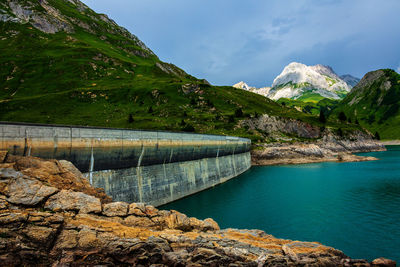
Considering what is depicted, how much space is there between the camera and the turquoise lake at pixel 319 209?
862 inches

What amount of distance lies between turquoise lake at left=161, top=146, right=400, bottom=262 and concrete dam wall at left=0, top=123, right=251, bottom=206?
347cm

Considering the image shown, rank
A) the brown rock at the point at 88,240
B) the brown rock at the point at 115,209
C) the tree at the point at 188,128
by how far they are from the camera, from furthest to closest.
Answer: the tree at the point at 188,128 → the brown rock at the point at 115,209 → the brown rock at the point at 88,240

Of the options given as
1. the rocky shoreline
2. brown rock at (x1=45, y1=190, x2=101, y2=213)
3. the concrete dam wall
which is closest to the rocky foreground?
brown rock at (x1=45, y1=190, x2=101, y2=213)

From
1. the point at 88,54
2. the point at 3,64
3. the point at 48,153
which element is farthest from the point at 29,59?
the point at 48,153

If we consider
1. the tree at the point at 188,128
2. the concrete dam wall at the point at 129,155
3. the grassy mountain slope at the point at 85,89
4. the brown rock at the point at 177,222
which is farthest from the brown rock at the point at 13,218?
the grassy mountain slope at the point at 85,89

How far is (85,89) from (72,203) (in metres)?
112

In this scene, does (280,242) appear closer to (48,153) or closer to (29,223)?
(29,223)

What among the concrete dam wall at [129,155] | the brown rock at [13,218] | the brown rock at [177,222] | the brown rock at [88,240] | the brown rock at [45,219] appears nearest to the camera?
the brown rock at [13,218]

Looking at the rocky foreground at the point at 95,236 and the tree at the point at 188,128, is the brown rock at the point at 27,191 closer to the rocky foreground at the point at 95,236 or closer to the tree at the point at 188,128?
the rocky foreground at the point at 95,236

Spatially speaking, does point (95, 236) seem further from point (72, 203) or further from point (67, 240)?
point (72, 203)

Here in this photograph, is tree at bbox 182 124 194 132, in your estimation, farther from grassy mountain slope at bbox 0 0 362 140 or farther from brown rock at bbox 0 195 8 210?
brown rock at bbox 0 195 8 210

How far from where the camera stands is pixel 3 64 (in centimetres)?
12012

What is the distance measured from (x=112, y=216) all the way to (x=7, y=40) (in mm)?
189253

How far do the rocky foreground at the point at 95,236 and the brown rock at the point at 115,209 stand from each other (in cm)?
6
